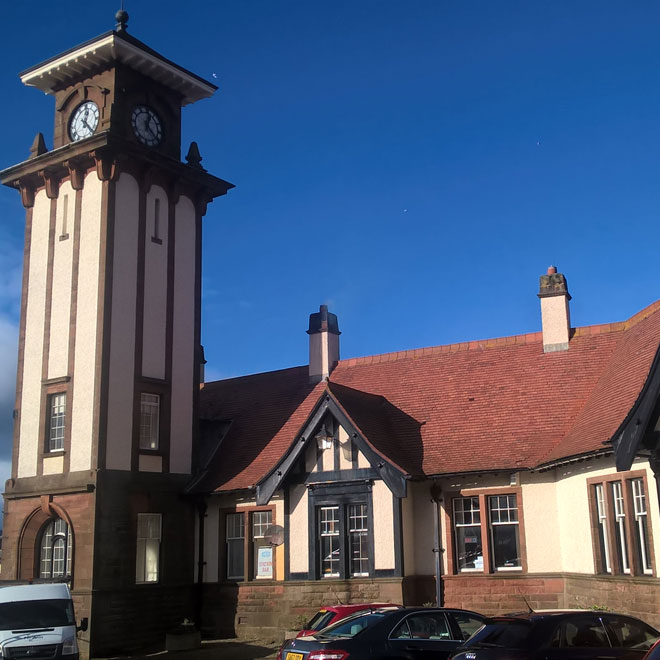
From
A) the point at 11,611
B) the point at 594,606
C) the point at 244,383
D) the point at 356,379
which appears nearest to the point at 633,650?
the point at 594,606

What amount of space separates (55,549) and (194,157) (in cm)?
1349

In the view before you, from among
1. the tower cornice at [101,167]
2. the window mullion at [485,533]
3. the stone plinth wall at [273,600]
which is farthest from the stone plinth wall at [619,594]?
the tower cornice at [101,167]

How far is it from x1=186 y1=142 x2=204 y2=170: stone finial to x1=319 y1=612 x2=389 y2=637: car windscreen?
19.4 meters

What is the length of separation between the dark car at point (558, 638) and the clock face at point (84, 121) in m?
22.1

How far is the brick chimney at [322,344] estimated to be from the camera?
103 feet

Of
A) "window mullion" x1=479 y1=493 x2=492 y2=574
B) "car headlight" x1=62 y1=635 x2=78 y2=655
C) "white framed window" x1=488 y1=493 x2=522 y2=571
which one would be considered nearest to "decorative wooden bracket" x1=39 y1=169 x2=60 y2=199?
"car headlight" x1=62 y1=635 x2=78 y2=655

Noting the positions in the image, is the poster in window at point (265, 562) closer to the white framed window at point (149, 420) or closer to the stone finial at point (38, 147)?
the white framed window at point (149, 420)

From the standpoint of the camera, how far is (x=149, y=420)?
2825cm

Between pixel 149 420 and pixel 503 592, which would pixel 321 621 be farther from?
pixel 149 420

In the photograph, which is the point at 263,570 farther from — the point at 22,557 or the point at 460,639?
the point at 460,639

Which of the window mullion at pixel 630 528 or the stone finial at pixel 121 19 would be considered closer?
the window mullion at pixel 630 528

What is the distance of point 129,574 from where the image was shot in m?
26.0

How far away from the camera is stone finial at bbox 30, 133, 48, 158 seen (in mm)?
30266

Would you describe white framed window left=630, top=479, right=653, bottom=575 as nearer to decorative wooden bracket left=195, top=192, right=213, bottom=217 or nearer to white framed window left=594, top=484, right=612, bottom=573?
white framed window left=594, top=484, right=612, bottom=573
